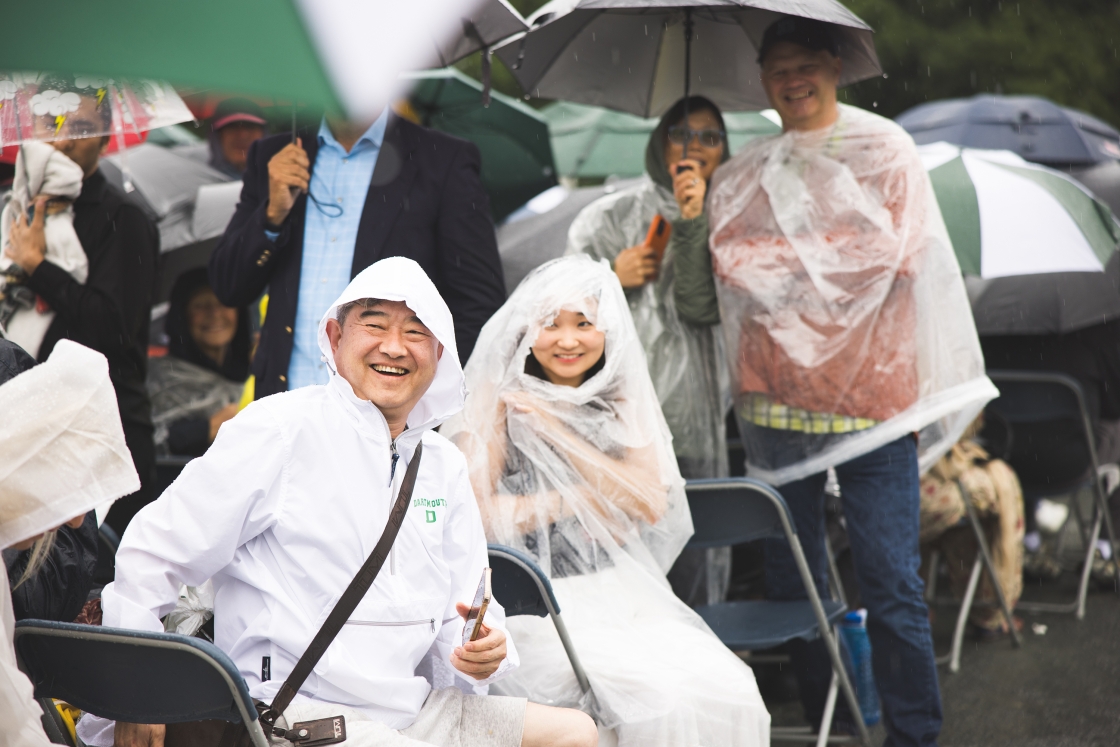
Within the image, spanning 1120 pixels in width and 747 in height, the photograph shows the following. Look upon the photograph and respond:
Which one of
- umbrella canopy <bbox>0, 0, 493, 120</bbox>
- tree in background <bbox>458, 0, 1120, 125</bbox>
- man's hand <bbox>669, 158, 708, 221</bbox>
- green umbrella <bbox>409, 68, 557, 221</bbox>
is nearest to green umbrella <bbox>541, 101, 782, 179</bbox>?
green umbrella <bbox>409, 68, 557, 221</bbox>

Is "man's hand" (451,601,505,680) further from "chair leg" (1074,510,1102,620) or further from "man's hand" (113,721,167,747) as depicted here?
"chair leg" (1074,510,1102,620)

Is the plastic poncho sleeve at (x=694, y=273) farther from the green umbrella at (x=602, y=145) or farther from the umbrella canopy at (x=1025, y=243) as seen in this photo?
the green umbrella at (x=602, y=145)

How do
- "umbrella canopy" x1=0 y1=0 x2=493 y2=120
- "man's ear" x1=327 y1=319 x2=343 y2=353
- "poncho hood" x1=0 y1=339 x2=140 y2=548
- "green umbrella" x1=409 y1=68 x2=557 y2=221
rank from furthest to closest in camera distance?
"green umbrella" x1=409 y1=68 x2=557 y2=221 → "man's ear" x1=327 y1=319 x2=343 y2=353 → "poncho hood" x1=0 y1=339 x2=140 y2=548 → "umbrella canopy" x1=0 y1=0 x2=493 y2=120

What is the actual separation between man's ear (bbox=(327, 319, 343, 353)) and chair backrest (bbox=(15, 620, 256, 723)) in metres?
0.75

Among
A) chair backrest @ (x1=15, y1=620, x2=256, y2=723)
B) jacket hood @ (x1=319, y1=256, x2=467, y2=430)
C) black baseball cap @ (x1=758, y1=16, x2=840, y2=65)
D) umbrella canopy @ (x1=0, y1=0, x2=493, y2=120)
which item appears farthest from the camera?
black baseball cap @ (x1=758, y1=16, x2=840, y2=65)

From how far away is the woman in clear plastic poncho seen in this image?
288cm

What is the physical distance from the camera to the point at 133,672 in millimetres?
1957

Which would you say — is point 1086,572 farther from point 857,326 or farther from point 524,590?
point 524,590

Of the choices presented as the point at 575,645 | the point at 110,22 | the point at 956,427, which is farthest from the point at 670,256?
the point at 110,22

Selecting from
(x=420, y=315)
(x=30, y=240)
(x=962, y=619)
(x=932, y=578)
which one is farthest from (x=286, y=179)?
(x=932, y=578)

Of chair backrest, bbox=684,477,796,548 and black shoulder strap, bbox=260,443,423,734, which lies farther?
chair backrest, bbox=684,477,796,548

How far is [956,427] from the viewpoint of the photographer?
3617 mm

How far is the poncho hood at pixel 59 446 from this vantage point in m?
1.73

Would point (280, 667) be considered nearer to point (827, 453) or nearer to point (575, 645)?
point (575, 645)
